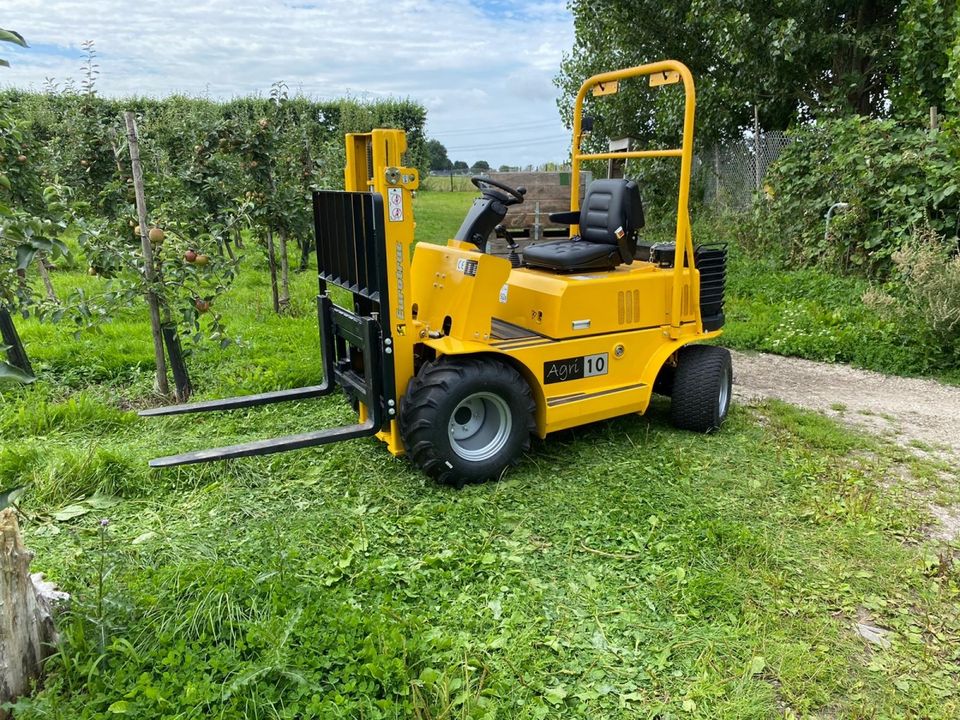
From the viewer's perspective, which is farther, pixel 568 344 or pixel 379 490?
pixel 568 344

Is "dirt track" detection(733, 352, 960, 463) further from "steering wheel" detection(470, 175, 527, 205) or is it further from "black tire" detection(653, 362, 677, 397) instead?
"steering wheel" detection(470, 175, 527, 205)

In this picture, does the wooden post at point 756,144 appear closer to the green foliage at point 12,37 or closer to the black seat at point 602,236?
the black seat at point 602,236

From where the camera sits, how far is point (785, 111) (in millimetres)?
11469

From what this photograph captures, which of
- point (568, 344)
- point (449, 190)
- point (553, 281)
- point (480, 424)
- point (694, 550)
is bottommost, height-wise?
point (694, 550)

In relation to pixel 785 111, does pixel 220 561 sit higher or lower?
lower

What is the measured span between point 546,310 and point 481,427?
0.81 metres

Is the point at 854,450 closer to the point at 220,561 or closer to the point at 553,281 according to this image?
the point at 553,281

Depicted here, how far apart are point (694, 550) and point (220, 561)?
2.16 meters

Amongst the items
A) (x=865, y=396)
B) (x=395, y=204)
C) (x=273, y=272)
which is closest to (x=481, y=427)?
(x=395, y=204)

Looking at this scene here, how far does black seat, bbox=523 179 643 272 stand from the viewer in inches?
179

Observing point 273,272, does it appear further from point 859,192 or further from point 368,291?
point 859,192

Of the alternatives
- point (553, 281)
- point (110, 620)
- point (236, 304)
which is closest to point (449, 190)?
point (236, 304)

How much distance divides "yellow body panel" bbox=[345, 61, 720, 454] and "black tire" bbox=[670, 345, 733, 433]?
0.48ft

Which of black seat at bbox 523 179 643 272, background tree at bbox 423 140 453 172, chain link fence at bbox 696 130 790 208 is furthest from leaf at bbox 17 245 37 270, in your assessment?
background tree at bbox 423 140 453 172
